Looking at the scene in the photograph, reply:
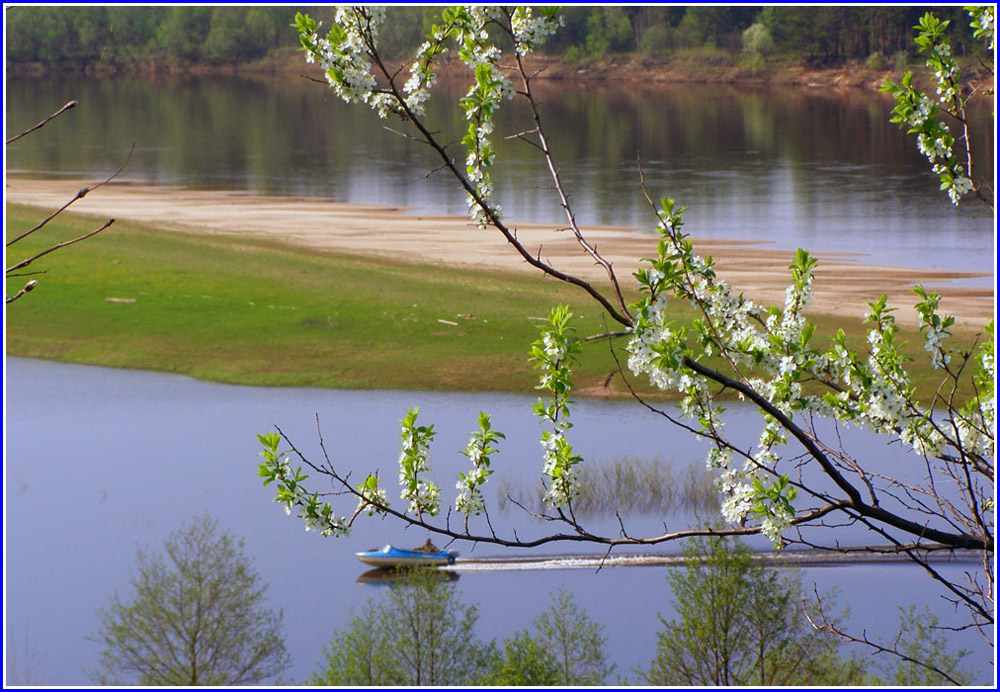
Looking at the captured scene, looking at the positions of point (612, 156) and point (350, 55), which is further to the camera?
point (612, 156)

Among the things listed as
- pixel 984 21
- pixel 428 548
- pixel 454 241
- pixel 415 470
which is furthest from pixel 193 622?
pixel 454 241

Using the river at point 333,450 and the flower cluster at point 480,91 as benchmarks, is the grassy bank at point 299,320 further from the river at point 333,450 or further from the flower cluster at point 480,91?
the flower cluster at point 480,91

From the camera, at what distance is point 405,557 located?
50.1 feet

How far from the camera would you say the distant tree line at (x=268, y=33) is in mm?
56656

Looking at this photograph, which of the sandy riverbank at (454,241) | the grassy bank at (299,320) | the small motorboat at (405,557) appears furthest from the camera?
the sandy riverbank at (454,241)

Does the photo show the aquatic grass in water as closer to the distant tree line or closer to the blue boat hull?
the blue boat hull

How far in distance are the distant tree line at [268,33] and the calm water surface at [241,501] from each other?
38007mm

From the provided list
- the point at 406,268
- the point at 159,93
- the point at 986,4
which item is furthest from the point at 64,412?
the point at 159,93

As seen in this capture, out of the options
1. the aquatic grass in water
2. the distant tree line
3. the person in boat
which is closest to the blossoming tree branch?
the person in boat

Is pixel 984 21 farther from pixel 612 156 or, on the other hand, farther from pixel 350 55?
pixel 612 156

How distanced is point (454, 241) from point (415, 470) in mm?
25740

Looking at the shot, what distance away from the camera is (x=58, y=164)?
141ft

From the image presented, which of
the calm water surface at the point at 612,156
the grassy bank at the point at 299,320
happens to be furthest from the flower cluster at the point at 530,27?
the calm water surface at the point at 612,156

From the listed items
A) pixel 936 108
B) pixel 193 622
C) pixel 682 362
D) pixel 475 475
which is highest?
pixel 936 108
